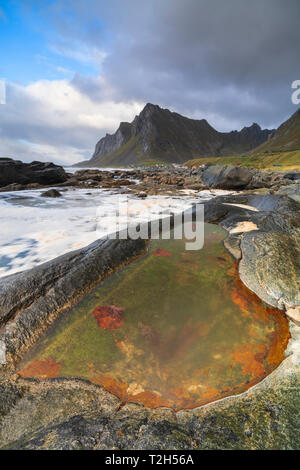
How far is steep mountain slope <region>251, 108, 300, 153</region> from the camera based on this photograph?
113 metres

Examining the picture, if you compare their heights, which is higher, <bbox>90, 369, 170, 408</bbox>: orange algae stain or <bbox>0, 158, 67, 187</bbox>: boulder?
<bbox>0, 158, 67, 187</bbox>: boulder

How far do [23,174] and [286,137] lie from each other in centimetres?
15135

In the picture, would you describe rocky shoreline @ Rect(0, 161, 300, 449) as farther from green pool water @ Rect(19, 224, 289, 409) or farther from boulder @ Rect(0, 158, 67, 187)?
boulder @ Rect(0, 158, 67, 187)

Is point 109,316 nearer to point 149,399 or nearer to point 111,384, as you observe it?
point 111,384

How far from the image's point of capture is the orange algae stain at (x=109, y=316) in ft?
8.71

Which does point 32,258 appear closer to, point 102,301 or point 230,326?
point 102,301

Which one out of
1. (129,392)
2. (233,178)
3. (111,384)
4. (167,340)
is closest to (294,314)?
(167,340)

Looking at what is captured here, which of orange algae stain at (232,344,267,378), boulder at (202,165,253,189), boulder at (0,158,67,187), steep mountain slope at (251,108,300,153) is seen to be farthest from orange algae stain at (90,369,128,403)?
steep mountain slope at (251,108,300,153)

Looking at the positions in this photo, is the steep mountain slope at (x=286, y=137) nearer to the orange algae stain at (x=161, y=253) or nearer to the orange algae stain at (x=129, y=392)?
the orange algae stain at (x=161, y=253)

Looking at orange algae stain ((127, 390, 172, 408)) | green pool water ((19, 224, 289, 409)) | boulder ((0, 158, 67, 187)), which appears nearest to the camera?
orange algae stain ((127, 390, 172, 408))

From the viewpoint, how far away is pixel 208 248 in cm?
452

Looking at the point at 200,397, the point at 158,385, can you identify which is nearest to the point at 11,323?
the point at 158,385

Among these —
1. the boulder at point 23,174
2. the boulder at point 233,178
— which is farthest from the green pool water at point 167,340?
the boulder at point 23,174

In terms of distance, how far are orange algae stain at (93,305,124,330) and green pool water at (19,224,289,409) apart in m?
0.01
